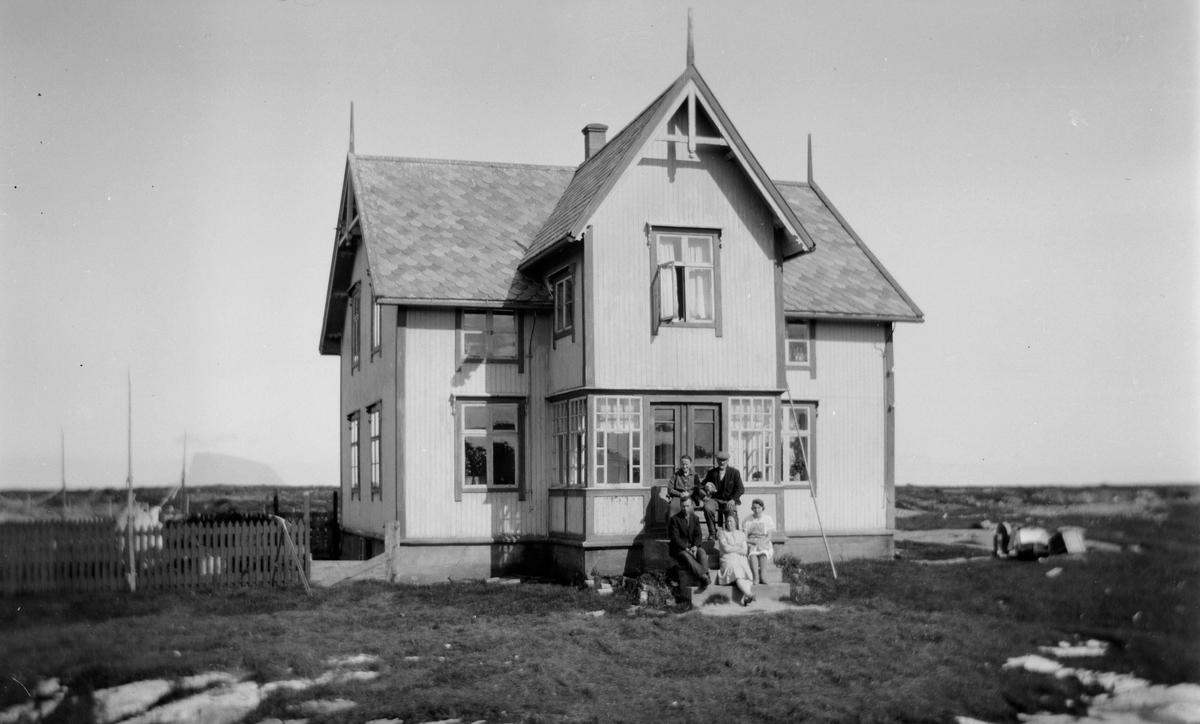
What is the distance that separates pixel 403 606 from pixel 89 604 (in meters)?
5.16

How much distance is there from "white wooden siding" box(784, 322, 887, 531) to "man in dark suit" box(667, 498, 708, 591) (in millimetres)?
6503

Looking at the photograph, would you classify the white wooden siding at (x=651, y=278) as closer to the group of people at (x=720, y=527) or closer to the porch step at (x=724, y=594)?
the group of people at (x=720, y=527)

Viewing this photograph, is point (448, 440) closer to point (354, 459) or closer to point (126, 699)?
point (354, 459)

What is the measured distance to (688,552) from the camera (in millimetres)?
20016

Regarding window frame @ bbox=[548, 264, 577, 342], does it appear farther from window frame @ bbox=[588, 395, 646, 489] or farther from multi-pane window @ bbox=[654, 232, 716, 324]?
multi-pane window @ bbox=[654, 232, 716, 324]

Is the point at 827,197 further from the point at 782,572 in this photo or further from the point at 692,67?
the point at 782,572

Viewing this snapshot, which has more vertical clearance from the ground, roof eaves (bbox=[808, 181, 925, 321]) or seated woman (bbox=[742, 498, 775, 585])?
roof eaves (bbox=[808, 181, 925, 321])

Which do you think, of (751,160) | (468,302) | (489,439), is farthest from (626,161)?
(489,439)

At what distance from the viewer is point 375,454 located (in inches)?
1056

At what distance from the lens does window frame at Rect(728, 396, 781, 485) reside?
22719mm

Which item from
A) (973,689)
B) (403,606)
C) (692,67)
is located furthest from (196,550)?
(973,689)

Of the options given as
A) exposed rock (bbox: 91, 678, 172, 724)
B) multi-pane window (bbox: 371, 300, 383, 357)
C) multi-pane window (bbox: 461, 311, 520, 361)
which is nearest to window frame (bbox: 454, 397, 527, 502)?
multi-pane window (bbox: 461, 311, 520, 361)

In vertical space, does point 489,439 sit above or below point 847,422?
below

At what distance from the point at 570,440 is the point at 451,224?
5.65m
